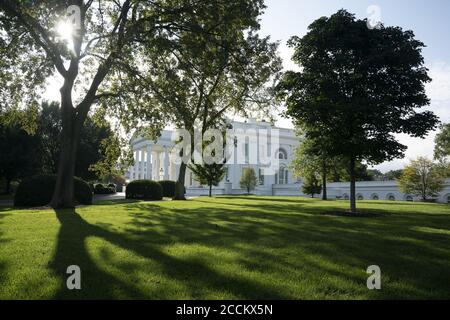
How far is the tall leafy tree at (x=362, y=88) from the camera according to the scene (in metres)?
15.5

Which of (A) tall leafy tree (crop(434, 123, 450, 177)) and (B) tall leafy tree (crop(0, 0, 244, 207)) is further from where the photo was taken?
(A) tall leafy tree (crop(434, 123, 450, 177))

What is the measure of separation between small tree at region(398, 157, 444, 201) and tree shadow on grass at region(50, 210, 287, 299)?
42.4 meters

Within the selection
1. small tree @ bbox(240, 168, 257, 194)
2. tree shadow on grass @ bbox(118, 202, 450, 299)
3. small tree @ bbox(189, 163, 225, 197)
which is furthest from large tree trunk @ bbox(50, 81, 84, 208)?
small tree @ bbox(240, 168, 257, 194)

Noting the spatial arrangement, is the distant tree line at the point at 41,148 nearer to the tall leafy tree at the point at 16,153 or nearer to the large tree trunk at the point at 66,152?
the tall leafy tree at the point at 16,153

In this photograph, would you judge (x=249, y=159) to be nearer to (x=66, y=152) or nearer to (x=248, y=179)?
(x=248, y=179)

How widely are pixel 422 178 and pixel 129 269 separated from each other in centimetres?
4461

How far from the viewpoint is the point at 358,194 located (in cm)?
5741

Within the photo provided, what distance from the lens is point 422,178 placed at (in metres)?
43.5

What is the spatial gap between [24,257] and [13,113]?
17.5 m

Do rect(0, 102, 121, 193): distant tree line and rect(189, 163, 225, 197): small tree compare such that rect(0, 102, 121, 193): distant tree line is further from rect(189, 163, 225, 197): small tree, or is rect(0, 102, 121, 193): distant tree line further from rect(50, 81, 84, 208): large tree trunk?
rect(189, 163, 225, 197): small tree

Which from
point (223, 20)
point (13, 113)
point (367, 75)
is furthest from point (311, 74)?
point (13, 113)

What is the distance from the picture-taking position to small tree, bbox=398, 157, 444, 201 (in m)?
43.2

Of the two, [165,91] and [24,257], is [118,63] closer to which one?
[165,91]

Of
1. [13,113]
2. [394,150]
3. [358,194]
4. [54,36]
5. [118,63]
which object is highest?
[54,36]
